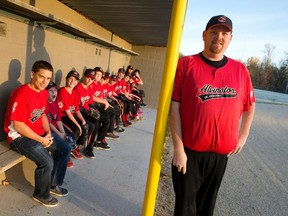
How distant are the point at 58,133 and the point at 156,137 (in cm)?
196

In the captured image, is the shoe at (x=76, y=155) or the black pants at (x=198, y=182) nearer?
the black pants at (x=198, y=182)

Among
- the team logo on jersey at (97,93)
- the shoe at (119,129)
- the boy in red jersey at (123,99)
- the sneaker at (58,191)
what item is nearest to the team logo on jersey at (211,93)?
the sneaker at (58,191)

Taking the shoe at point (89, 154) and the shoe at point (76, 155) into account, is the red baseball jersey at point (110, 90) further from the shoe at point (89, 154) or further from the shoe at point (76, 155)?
the shoe at point (76, 155)

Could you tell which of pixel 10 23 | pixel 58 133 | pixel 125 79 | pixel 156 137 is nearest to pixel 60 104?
pixel 58 133

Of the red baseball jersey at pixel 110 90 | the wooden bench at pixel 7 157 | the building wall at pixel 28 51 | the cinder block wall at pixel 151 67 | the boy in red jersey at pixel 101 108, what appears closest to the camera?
the wooden bench at pixel 7 157

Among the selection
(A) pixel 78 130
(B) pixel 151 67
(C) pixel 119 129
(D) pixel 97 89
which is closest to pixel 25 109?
(A) pixel 78 130

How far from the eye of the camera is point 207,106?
6.27 ft

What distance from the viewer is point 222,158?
82.8 inches

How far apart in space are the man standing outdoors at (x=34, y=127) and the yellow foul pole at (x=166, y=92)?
1314mm

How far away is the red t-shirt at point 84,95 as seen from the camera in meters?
4.43

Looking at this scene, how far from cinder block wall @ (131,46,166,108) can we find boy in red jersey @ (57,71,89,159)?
6.81 meters

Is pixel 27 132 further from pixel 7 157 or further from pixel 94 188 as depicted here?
pixel 94 188

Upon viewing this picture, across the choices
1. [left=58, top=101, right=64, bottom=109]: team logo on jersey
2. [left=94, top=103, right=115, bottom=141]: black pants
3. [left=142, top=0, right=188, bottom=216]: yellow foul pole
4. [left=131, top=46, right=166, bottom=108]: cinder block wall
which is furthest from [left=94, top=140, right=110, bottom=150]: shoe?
[left=131, top=46, right=166, bottom=108]: cinder block wall

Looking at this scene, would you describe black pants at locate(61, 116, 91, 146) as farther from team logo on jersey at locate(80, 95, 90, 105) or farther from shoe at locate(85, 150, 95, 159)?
team logo on jersey at locate(80, 95, 90, 105)
